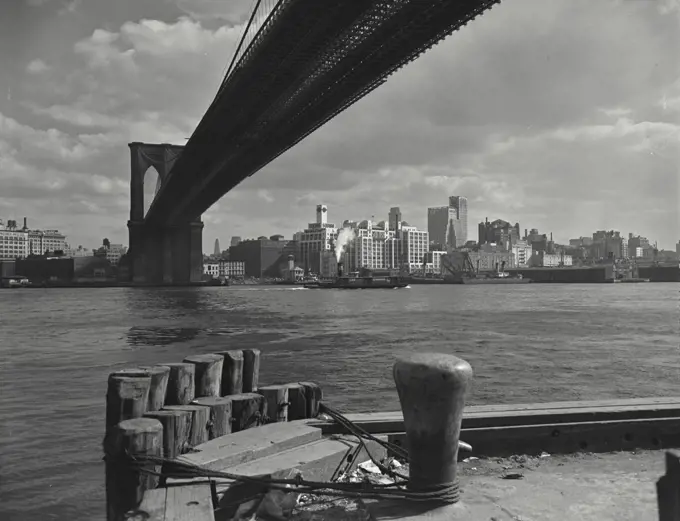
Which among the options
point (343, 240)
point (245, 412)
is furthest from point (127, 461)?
point (343, 240)

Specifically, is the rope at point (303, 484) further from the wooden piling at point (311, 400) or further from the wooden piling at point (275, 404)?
the wooden piling at point (311, 400)

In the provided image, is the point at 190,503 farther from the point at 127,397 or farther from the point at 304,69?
the point at 304,69

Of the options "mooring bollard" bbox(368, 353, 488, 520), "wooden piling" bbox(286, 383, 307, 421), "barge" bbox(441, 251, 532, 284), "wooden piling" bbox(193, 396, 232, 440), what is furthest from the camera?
"barge" bbox(441, 251, 532, 284)

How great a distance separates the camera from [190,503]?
3.53 m

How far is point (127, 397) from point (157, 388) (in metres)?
0.36

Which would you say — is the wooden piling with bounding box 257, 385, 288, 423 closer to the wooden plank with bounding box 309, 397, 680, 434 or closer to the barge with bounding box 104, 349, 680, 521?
the barge with bounding box 104, 349, 680, 521

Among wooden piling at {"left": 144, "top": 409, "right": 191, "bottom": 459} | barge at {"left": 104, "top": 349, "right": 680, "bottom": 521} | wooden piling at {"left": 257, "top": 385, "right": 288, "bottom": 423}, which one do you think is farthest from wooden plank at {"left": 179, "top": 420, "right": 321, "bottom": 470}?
wooden piling at {"left": 257, "top": 385, "right": 288, "bottom": 423}

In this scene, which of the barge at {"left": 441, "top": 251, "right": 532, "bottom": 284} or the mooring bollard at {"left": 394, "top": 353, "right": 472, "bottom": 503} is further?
the barge at {"left": 441, "top": 251, "right": 532, "bottom": 284}

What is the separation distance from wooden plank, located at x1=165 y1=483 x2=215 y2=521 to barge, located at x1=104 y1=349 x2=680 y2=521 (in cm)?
1

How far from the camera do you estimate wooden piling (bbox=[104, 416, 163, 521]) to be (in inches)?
157

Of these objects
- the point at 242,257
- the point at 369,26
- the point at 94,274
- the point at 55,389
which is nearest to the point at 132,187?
the point at 94,274

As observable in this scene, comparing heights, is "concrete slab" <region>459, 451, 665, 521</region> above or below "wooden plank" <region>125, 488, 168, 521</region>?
below

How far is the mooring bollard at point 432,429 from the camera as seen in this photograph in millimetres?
3572

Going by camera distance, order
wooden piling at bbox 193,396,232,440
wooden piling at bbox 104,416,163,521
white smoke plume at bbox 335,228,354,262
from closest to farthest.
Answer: wooden piling at bbox 104,416,163,521
wooden piling at bbox 193,396,232,440
white smoke plume at bbox 335,228,354,262
